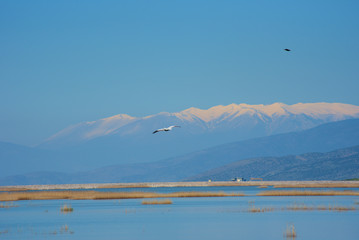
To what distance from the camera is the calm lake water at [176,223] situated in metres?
51.2

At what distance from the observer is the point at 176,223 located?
60.0m

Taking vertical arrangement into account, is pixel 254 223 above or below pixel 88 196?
below

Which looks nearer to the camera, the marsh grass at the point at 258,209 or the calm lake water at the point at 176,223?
the calm lake water at the point at 176,223

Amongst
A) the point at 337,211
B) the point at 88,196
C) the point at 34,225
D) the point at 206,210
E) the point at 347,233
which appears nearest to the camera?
the point at 347,233

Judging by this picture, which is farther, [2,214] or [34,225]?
[2,214]

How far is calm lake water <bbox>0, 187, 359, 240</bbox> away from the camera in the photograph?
168 feet

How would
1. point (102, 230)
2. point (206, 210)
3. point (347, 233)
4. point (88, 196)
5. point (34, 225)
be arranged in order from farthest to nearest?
point (88, 196)
point (206, 210)
point (34, 225)
point (102, 230)
point (347, 233)

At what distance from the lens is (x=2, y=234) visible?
2045 inches

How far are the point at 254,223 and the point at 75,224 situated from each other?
571 inches

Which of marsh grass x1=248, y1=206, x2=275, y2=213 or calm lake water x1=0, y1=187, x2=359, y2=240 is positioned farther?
marsh grass x1=248, y1=206, x2=275, y2=213

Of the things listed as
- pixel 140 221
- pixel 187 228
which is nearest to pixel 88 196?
pixel 140 221

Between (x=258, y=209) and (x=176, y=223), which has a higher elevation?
(x=258, y=209)

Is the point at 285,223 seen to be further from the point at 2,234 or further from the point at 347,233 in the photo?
the point at 2,234

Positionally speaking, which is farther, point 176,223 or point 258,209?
point 258,209
